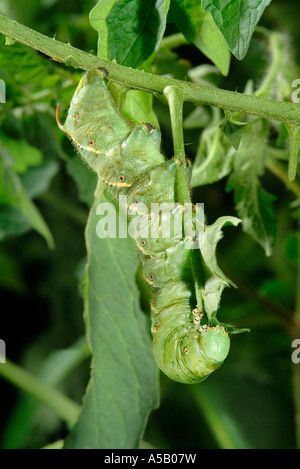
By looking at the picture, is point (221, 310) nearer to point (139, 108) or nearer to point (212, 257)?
point (139, 108)

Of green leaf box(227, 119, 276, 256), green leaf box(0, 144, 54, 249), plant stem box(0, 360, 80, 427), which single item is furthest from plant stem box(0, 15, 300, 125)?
plant stem box(0, 360, 80, 427)

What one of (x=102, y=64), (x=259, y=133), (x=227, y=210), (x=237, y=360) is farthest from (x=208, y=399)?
(x=102, y=64)

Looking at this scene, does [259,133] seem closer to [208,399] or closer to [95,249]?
[95,249]

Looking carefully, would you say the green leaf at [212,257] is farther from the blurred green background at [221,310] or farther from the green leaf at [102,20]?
the blurred green background at [221,310]

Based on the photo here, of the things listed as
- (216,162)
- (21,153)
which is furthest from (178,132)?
(21,153)

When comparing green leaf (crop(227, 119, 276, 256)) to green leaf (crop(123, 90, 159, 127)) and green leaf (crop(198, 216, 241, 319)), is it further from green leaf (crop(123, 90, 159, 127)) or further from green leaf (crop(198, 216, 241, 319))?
green leaf (crop(198, 216, 241, 319))

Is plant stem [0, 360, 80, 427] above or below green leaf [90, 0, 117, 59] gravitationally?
below

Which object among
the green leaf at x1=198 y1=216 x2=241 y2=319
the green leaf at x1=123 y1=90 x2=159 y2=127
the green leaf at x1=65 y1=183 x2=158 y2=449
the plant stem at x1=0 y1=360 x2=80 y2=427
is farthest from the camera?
the plant stem at x1=0 y1=360 x2=80 y2=427
